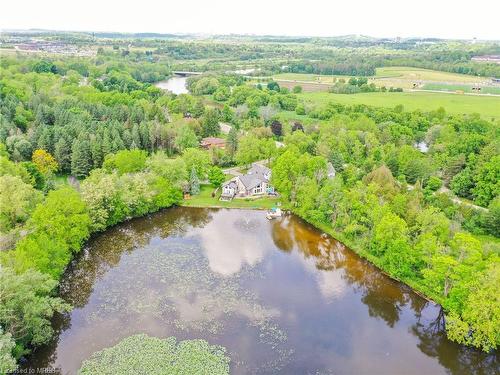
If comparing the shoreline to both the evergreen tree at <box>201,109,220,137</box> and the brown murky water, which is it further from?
the evergreen tree at <box>201,109,220,137</box>

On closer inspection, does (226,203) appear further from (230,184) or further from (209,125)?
(209,125)

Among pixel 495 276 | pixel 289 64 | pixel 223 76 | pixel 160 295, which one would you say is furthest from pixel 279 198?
pixel 289 64

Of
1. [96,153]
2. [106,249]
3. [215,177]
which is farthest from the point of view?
[96,153]

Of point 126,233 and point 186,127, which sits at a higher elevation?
point 186,127

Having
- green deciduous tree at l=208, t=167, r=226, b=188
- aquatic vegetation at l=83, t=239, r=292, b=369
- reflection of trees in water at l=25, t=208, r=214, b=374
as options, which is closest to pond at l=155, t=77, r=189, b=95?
green deciduous tree at l=208, t=167, r=226, b=188

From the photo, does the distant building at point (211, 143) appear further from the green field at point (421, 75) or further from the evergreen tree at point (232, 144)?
the green field at point (421, 75)

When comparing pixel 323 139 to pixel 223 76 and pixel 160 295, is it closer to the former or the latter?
pixel 160 295

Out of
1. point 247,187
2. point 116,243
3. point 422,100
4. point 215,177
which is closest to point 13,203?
point 116,243
